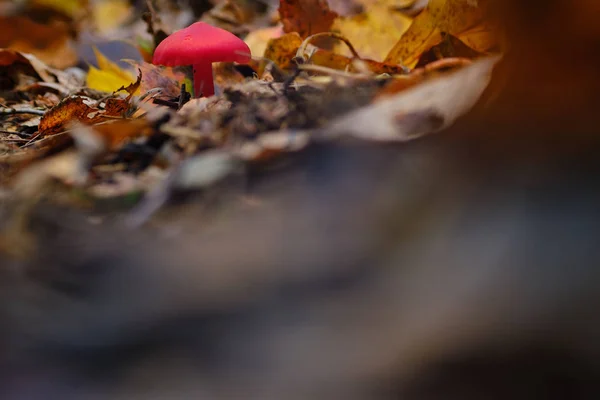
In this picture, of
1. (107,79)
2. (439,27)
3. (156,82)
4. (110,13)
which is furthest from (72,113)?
(110,13)

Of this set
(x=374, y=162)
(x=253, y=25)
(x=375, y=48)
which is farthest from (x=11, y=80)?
(x=374, y=162)

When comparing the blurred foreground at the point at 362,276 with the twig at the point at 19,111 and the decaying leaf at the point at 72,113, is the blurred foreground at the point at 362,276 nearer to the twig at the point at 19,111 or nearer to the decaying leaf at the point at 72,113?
the decaying leaf at the point at 72,113

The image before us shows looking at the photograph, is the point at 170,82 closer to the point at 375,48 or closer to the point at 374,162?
the point at 375,48

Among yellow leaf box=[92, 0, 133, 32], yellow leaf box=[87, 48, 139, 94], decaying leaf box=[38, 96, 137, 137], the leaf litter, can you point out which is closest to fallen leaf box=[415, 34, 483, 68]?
the leaf litter

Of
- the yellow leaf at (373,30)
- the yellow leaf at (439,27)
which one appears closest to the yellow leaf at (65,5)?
the yellow leaf at (373,30)

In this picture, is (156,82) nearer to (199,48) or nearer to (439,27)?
(199,48)
